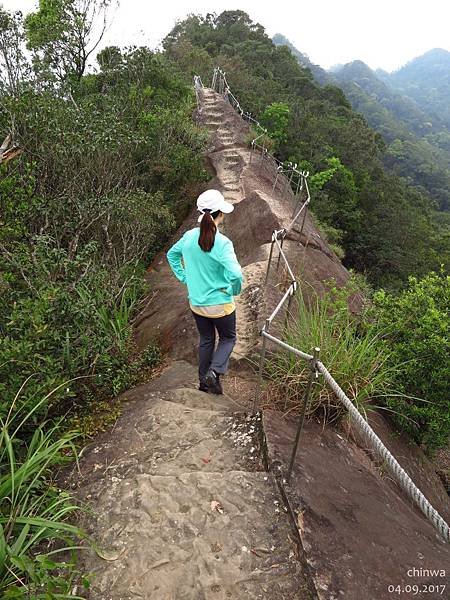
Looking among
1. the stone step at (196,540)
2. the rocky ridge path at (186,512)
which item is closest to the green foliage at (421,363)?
the rocky ridge path at (186,512)

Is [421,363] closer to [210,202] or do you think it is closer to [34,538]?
[210,202]

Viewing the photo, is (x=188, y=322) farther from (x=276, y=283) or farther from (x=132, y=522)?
(x=132, y=522)

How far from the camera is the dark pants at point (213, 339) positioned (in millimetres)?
3713

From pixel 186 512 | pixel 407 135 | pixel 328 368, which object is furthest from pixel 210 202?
pixel 407 135

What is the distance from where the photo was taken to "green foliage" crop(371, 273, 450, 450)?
4.38m

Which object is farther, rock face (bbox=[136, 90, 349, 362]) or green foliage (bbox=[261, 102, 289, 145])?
green foliage (bbox=[261, 102, 289, 145])

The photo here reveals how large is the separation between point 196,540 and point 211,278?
6.06 ft

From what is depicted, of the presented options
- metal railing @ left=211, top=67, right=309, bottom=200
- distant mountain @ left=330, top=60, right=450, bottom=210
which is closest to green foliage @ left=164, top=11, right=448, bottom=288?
metal railing @ left=211, top=67, right=309, bottom=200

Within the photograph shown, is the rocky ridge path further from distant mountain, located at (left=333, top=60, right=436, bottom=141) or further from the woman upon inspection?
distant mountain, located at (left=333, top=60, right=436, bottom=141)

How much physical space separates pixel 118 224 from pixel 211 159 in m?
6.96

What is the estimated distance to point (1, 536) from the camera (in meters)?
1.99

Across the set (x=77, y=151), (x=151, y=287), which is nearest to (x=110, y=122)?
(x=77, y=151)

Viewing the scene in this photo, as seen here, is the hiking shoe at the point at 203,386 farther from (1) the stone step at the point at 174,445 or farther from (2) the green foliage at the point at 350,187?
(2) the green foliage at the point at 350,187

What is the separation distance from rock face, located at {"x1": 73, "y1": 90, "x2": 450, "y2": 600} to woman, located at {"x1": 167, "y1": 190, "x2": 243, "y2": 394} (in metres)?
0.36
